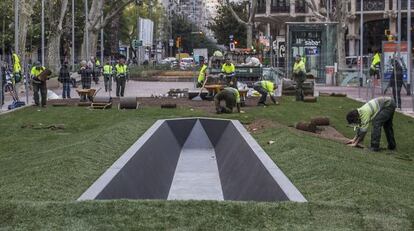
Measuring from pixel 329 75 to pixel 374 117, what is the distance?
102 ft

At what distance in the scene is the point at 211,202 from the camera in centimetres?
782

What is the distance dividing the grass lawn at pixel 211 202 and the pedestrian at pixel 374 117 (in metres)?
0.40

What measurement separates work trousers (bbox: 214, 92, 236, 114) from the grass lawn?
14.3 ft

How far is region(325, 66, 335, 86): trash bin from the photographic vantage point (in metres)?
44.2

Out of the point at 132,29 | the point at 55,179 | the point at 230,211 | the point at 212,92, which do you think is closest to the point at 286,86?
the point at 212,92

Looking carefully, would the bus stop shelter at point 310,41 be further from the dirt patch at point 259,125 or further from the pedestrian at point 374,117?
the pedestrian at point 374,117

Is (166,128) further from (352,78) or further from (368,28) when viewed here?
(368,28)

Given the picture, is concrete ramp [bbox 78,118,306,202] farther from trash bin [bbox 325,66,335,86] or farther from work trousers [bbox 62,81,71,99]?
trash bin [bbox 325,66,335,86]

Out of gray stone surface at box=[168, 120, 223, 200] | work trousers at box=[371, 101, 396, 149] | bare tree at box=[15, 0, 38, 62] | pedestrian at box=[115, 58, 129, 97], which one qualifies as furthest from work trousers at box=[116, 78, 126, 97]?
work trousers at box=[371, 101, 396, 149]

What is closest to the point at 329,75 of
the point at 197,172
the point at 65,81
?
the point at 65,81

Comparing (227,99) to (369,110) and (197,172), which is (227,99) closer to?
(197,172)

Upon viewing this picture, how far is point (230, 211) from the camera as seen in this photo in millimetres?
7547

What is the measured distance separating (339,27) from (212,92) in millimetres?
20254

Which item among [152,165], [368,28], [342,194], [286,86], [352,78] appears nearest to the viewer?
[342,194]
